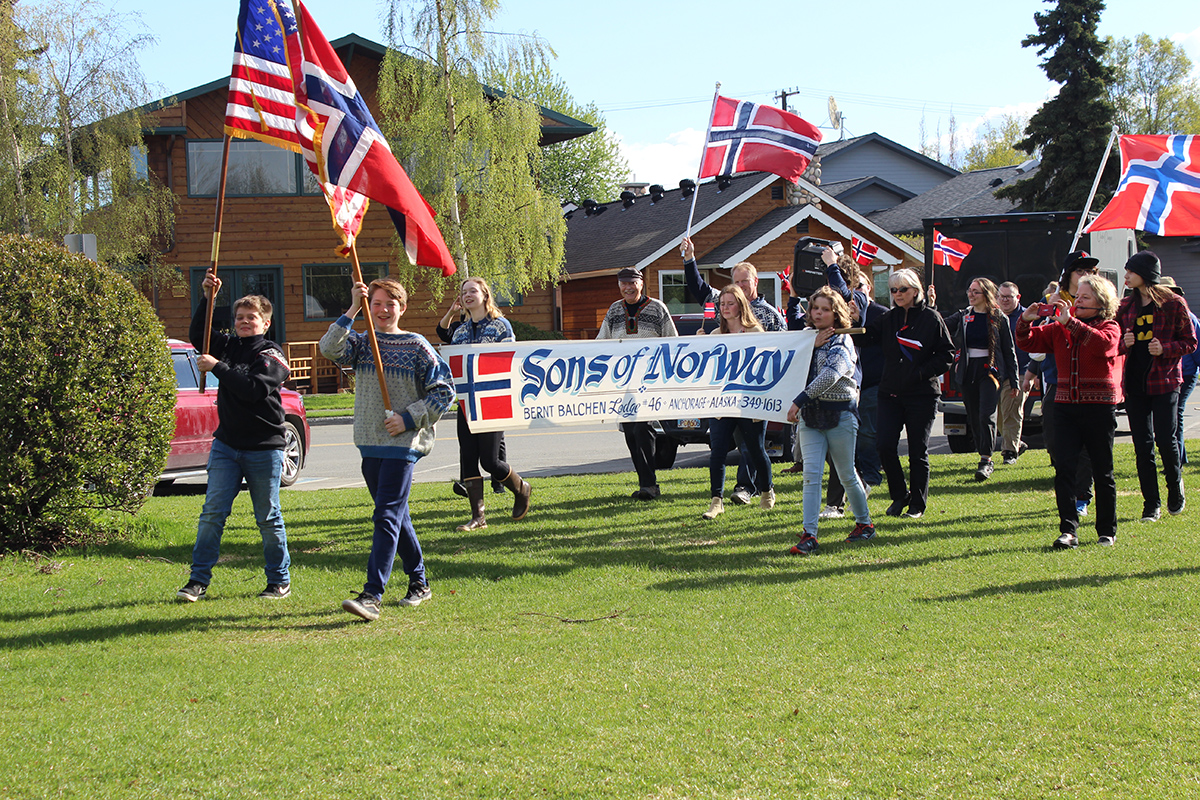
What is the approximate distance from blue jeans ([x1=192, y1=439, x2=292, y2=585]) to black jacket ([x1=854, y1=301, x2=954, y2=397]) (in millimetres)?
5048

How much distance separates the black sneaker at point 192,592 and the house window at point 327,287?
2494 cm

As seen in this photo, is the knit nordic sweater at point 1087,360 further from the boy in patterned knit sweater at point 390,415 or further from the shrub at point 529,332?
the shrub at point 529,332

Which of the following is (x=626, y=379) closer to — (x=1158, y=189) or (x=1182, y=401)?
(x=1182, y=401)

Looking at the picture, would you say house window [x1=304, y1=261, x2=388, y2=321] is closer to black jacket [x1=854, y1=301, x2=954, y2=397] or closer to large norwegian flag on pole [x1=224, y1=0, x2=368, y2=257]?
black jacket [x1=854, y1=301, x2=954, y2=397]

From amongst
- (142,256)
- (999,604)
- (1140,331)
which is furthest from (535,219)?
(999,604)

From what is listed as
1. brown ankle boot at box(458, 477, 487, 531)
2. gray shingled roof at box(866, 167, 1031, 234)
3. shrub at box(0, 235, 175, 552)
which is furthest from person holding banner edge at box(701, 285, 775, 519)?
gray shingled roof at box(866, 167, 1031, 234)

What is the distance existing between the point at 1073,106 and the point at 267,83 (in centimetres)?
3369

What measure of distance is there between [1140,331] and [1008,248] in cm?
892

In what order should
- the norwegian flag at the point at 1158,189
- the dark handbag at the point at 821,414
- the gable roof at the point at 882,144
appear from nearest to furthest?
the dark handbag at the point at 821,414, the norwegian flag at the point at 1158,189, the gable roof at the point at 882,144

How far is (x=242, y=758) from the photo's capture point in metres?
4.23

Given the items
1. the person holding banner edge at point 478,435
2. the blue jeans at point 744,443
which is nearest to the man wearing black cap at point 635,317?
the blue jeans at point 744,443

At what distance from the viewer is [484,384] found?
903 cm

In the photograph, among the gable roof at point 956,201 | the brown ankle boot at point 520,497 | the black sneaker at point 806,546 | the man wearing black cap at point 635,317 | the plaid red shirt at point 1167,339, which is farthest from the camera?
the gable roof at point 956,201

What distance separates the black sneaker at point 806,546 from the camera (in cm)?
773
